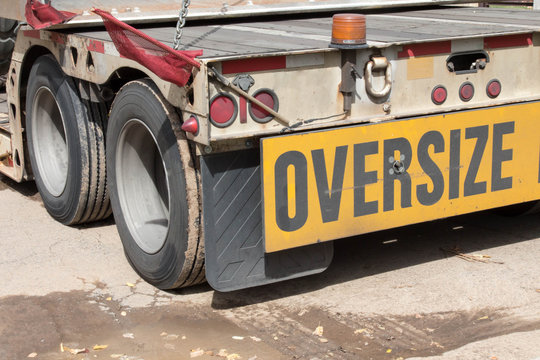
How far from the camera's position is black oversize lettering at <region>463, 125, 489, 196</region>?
4391 millimetres

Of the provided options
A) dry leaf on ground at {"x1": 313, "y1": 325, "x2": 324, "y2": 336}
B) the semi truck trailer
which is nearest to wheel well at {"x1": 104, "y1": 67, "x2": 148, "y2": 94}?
the semi truck trailer

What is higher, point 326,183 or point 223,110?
point 223,110

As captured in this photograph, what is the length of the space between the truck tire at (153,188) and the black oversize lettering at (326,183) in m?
0.58

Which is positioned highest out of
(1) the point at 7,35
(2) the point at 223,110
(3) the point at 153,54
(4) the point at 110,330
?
(3) the point at 153,54

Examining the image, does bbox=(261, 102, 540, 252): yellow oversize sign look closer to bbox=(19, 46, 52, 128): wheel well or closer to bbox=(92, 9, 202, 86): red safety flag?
bbox=(92, 9, 202, 86): red safety flag

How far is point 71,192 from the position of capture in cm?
555

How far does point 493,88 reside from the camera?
4.46 meters

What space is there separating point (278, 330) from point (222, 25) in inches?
81.4

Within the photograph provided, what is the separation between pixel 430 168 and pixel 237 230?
1000mm

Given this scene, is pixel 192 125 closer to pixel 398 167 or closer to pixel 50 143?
pixel 398 167

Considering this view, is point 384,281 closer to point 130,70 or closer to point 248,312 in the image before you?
point 248,312

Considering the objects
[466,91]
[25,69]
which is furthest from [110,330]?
[25,69]

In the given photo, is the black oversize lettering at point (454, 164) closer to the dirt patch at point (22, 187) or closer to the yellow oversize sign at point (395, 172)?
the yellow oversize sign at point (395, 172)

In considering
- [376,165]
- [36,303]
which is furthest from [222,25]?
[36,303]
